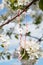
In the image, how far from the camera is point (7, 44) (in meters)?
2.18

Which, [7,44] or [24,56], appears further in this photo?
[7,44]

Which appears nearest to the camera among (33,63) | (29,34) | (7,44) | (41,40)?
(41,40)

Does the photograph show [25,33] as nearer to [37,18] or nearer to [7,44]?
[37,18]

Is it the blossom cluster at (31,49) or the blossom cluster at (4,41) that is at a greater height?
the blossom cluster at (4,41)

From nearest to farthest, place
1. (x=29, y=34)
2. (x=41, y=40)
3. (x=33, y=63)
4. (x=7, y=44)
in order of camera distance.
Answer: (x=41, y=40) < (x=33, y=63) < (x=29, y=34) < (x=7, y=44)

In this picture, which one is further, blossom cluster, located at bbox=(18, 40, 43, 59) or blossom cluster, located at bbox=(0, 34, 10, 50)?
blossom cluster, located at bbox=(0, 34, 10, 50)

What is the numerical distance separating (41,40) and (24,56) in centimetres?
14

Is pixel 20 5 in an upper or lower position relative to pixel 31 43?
upper

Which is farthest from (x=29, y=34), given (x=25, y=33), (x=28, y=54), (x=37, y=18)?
(x=28, y=54)

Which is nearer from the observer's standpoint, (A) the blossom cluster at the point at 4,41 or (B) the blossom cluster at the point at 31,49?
(B) the blossom cluster at the point at 31,49

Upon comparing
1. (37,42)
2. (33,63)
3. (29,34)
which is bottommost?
(33,63)

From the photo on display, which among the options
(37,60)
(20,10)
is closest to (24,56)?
(37,60)

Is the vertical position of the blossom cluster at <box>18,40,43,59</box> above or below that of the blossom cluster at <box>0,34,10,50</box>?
below

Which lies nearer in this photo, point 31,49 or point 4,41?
point 31,49
